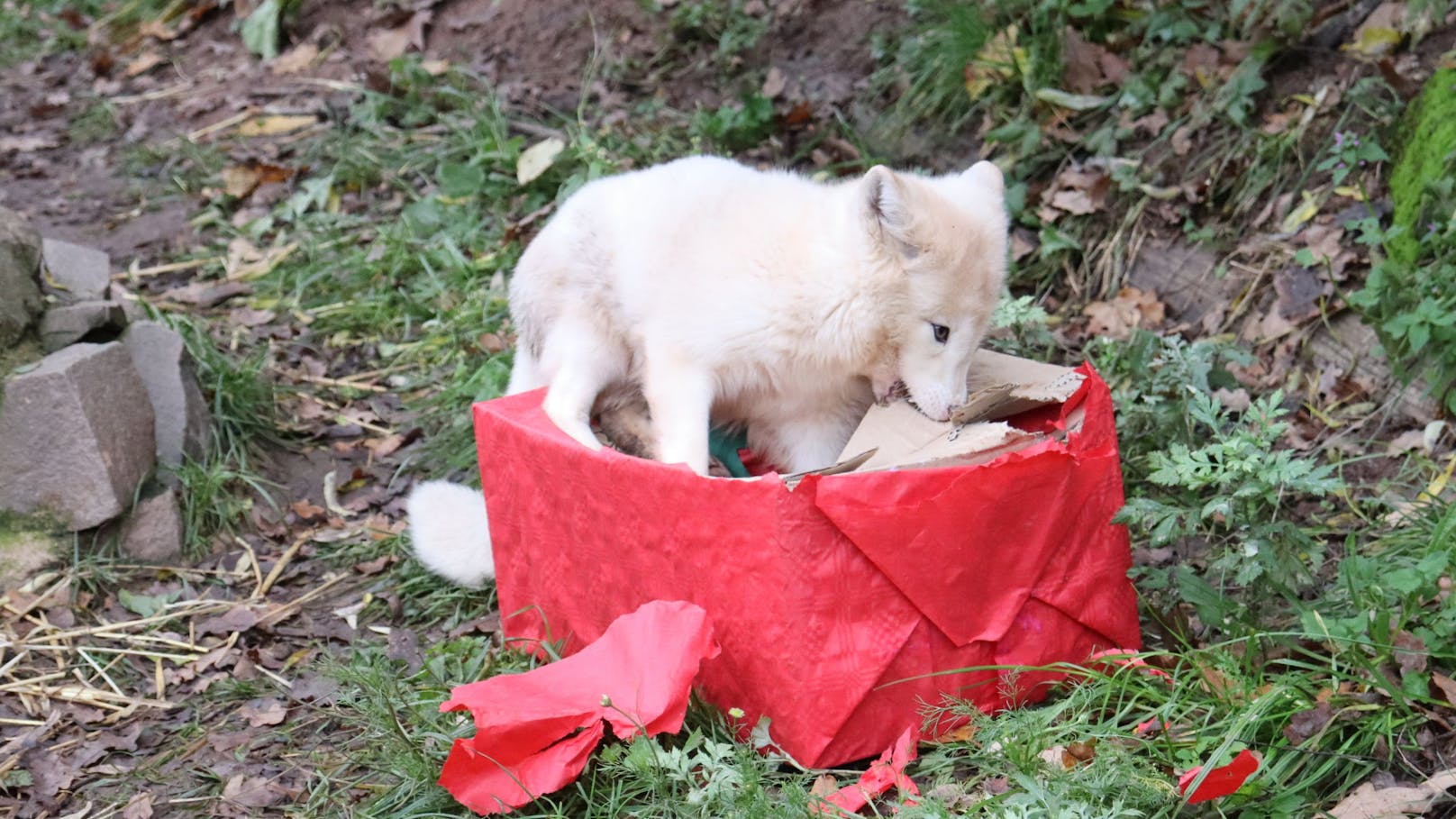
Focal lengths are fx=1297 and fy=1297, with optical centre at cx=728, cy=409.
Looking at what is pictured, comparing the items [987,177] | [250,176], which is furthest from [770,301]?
[250,176]

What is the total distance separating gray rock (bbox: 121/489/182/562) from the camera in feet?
12.5

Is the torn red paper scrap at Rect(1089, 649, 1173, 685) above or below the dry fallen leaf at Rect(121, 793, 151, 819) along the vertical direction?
above

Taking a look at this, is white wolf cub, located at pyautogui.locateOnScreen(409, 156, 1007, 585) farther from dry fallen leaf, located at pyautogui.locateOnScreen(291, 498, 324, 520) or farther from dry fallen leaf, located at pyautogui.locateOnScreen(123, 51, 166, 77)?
dry fallen leaf, located at pyautogui.locateOnScreen(123, 51, 166, 77)

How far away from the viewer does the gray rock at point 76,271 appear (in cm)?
432

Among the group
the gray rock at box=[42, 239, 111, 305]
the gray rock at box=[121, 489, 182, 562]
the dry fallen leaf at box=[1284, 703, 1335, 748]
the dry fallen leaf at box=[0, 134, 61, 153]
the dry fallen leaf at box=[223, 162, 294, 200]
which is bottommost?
the dry fallen leaf at box=[0, 134, 61, 153]

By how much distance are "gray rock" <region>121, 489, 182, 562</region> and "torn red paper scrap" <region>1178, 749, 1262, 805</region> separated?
2917 millimetres

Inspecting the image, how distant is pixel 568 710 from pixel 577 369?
3.07 feet

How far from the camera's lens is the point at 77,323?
3.99 metres

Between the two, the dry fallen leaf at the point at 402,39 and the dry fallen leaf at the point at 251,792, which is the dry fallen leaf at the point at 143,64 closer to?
the dry fallen leaf at the point at 402,39

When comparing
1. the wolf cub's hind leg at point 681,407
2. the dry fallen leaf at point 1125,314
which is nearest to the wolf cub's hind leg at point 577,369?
the wolf cub's hind leg at point 681,407

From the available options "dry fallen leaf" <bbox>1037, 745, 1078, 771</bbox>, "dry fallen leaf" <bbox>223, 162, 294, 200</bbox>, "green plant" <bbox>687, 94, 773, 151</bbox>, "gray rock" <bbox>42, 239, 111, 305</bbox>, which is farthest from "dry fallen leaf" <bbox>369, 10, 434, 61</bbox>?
"dry fallen leaf" <bbox>1037, 745, 1078, 771</bbox>

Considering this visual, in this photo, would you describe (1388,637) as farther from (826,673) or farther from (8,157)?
(8,157)

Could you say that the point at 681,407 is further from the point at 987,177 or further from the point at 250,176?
the point at 250,176

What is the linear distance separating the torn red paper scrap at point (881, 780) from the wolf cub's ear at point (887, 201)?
1048 mm
